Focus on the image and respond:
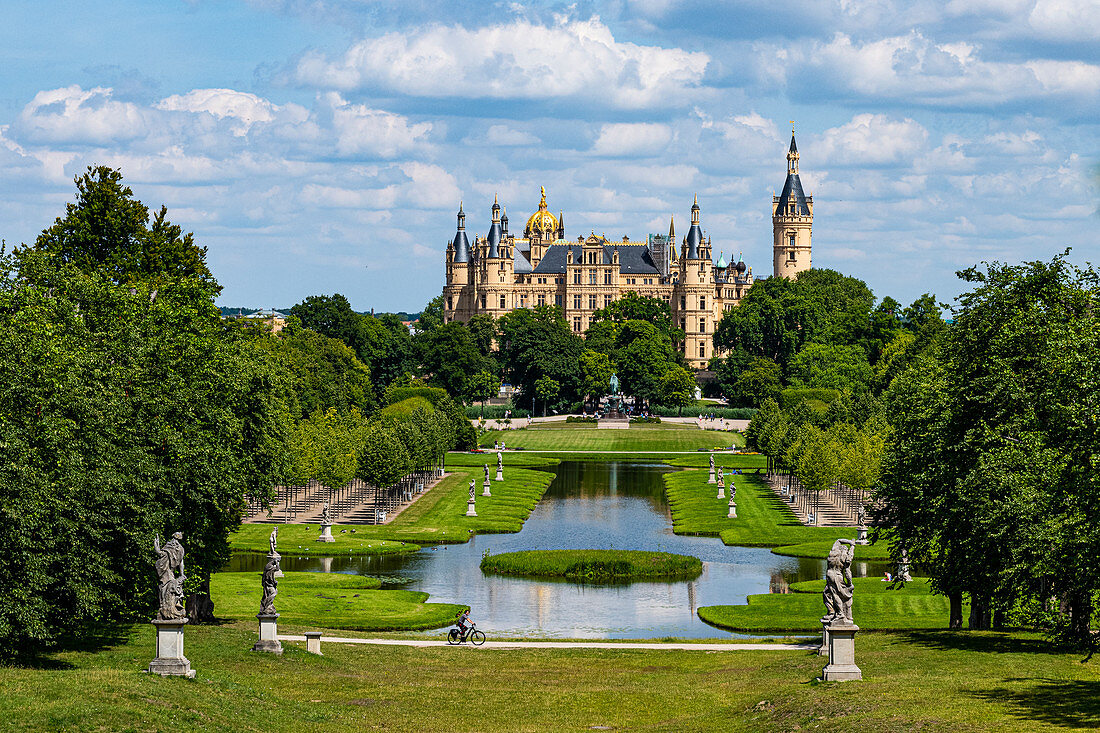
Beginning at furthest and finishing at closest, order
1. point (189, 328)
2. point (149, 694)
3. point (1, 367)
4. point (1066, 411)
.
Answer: point (189, 328) → point (1, 367) → point (1066, 411) → point (149, 694)

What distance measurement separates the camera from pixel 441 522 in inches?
3329

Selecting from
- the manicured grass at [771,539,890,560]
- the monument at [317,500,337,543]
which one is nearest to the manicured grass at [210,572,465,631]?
the monument at [317,500,337,543]

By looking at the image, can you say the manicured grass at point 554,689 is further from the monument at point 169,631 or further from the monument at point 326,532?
the monument at point 326,532

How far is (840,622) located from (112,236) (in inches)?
1697

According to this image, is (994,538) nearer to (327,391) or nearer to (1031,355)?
(1031,355)

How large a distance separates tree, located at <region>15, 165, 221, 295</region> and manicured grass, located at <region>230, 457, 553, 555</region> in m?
14.5

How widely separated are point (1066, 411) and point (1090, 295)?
10.0 m

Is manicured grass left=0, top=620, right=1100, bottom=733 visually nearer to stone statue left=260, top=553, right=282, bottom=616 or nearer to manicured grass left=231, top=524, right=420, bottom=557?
stone statue left=260, top=553, right=282, bottom=616

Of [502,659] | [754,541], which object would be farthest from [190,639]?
[754,541]

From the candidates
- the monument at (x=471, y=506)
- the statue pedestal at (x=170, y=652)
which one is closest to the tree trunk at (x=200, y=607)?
the statue pedestal at (x=170, y=652)

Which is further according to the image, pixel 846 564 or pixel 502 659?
pixel 502 659

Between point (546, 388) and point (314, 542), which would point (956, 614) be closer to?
point (314, 542)

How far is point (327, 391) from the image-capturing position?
383 feet

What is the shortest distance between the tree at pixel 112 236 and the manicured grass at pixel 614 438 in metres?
84.3
